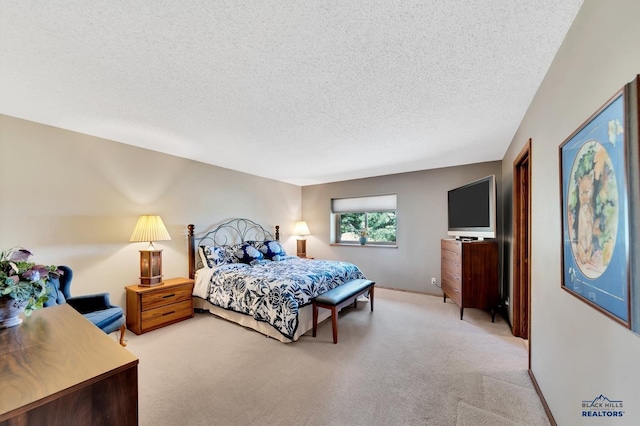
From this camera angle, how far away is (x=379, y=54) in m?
1.61

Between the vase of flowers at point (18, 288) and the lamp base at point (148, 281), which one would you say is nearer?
the vase of flowers at point (18, 288)

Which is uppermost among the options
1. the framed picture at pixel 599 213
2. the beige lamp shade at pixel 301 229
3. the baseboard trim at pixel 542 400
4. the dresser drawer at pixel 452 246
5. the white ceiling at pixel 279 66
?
the white ceiling at pixel 279 66

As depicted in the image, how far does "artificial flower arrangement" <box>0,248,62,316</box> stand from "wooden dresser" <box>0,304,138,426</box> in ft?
0.70

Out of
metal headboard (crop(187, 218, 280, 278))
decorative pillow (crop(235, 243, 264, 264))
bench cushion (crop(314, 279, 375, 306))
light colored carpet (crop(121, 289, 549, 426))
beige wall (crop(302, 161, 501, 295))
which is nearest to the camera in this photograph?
A: light colored carpet (crop(121, 289, 549, 426))

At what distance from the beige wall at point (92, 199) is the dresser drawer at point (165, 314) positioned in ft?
1.62

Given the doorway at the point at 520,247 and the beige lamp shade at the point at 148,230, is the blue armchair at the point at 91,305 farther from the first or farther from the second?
the doorway at the point at 520,247

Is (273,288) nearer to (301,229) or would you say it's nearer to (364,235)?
(364,235)

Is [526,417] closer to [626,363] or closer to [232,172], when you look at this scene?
[626,363]

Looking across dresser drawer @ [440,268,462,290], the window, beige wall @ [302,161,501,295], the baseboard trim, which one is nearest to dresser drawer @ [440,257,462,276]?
dresser drawer @ [440,268,462,290]

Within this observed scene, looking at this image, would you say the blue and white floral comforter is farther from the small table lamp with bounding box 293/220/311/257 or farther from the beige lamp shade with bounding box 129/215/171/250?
the small table lamp with bounding box 293/220/311/257

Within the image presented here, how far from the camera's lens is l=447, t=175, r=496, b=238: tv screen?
3246mm

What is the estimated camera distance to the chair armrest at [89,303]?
95.8 inches

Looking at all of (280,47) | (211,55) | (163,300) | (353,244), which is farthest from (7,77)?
(353,244)

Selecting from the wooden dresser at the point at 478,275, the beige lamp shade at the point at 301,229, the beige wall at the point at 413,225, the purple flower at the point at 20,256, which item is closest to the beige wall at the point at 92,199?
the purple flower at the point at 20,256
